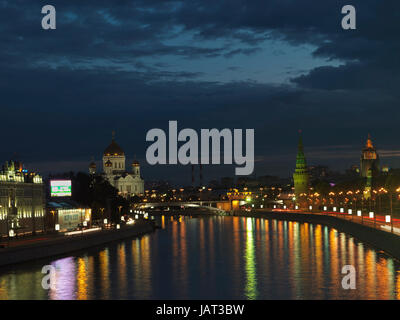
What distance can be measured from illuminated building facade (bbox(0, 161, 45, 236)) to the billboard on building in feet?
16.0

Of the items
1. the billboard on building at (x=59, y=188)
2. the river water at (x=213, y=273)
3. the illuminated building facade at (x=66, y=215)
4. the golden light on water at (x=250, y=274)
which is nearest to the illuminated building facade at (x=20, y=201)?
the illuminated building facade at (x=66, y=215)

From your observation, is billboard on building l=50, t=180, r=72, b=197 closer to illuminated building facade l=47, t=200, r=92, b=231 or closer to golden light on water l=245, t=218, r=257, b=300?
illuminated building facade l=47, t=200, r=92, b=231

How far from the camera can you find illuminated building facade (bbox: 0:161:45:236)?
6277cm

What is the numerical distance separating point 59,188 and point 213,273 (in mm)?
40615

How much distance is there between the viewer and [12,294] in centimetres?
3638

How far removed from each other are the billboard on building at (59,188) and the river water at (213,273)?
15396mm

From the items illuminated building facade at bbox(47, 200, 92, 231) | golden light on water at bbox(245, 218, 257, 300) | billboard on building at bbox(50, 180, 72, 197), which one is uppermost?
billboard on building at bbox(50, 180, 72, 197)

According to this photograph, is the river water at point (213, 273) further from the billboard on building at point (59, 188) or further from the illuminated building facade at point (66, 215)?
the billboard on building at point (59, 188)

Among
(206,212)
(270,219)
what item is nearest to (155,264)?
(270,219)

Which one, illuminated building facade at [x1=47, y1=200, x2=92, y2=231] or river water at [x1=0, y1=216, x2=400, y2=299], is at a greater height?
illuminated building facade at [x1=47, y1=200, x2=92, y2=231]

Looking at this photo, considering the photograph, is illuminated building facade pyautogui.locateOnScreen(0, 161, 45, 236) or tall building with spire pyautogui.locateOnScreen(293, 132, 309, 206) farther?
tall building with spire pyautogui.locateOnScreen(293, 132, 309, 206)

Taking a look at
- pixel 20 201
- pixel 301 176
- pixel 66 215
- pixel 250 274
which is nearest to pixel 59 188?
pixel 66 215

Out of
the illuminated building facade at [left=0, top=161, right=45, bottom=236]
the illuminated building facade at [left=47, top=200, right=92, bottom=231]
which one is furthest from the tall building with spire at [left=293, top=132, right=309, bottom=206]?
the illuminated building facade at [left=0, top=161, right=45, bottom=236]
